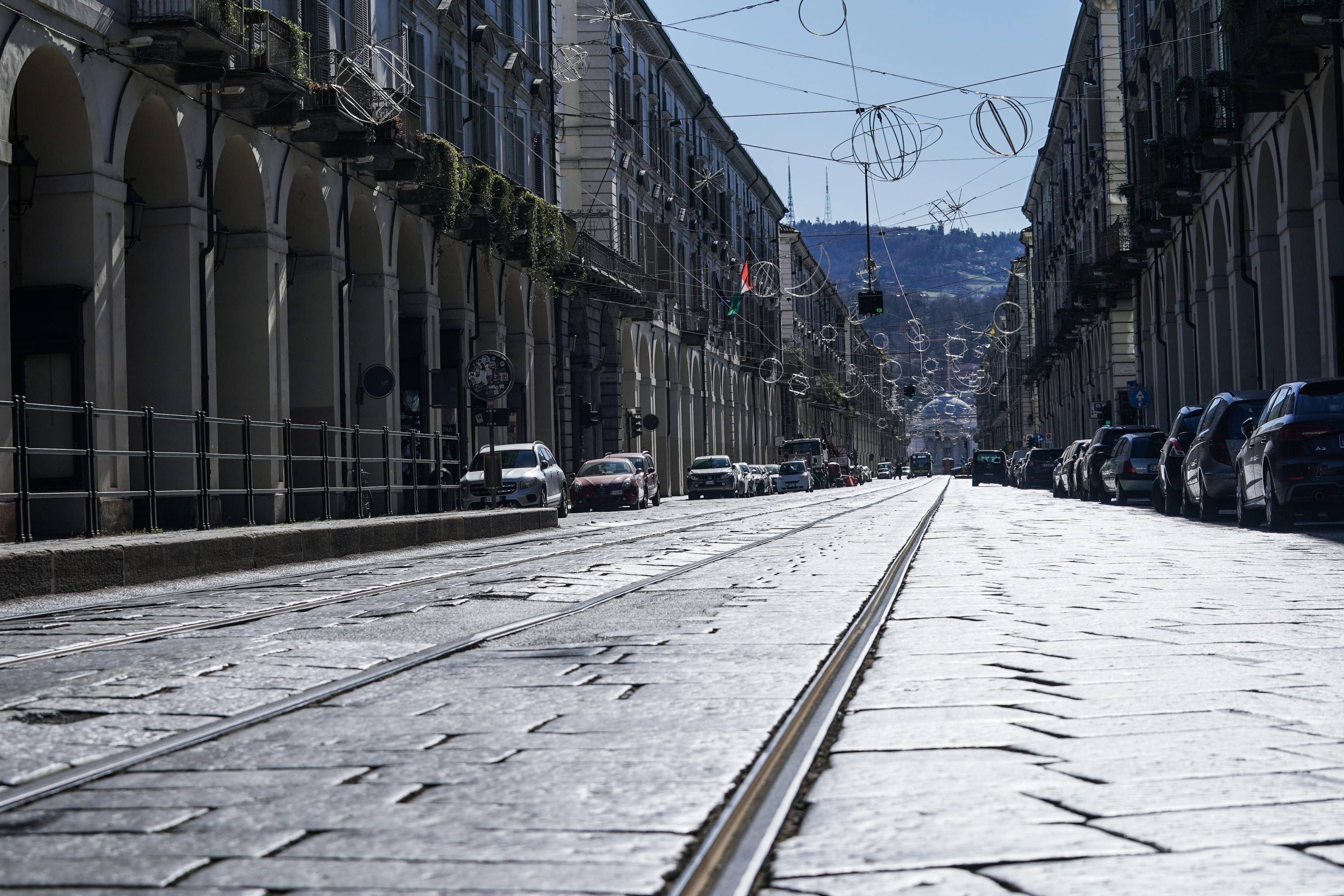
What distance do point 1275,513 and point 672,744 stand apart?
43.9 feet

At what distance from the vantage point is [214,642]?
7699mm

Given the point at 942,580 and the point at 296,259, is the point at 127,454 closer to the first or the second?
the point at 942,580

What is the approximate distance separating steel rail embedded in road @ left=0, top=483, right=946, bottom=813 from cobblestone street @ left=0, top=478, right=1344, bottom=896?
0.13 ft

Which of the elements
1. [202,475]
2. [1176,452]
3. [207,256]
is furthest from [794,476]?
[202,475]

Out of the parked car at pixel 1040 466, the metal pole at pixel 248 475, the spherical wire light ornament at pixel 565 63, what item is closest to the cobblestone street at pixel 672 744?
the metal pole at pixel 248 475

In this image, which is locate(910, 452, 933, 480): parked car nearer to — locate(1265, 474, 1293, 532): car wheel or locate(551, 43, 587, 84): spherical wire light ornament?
locate(551, 43, 587, 84): spherical wire light ornament

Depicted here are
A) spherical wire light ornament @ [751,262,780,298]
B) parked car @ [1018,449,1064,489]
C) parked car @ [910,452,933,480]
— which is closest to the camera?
parked car @ [1018,449,1064,489]

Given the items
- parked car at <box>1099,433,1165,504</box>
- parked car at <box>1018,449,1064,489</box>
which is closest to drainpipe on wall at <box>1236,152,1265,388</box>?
parked car at <box>1099,433,1165,504</box>

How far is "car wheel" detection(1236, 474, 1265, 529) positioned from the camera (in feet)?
58.4

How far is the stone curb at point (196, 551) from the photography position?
11.1 metres

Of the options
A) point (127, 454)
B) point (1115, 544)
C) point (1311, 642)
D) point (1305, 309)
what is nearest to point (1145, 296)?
point (1305, 309)

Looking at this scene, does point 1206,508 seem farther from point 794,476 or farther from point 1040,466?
point 794,476

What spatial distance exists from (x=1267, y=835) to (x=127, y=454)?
1278 centimetres

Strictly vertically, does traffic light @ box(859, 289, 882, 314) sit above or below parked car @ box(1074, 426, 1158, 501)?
above
